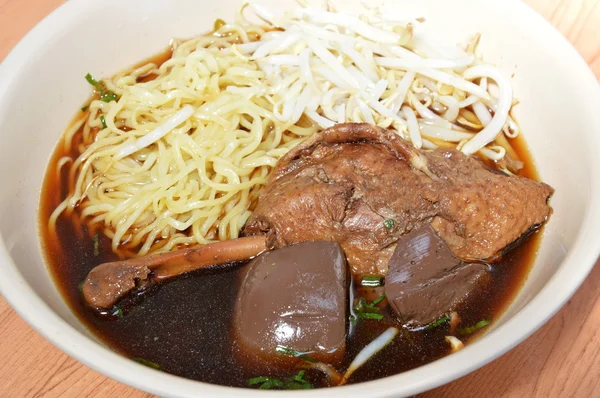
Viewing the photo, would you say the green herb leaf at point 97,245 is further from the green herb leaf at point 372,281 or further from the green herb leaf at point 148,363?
the green herb leaf at point 372,281

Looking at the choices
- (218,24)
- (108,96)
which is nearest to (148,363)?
(108,96)

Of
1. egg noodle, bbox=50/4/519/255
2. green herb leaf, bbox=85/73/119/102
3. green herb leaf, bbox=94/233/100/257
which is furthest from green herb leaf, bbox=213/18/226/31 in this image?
green herb leaf, bbox=94/233/100/257

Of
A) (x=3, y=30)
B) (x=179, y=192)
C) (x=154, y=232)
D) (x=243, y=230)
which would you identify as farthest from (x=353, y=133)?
(x=3, y=30)

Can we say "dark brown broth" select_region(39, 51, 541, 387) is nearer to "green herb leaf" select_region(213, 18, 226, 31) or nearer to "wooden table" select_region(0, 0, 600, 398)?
"wooden table" select_region(0, 0, 600, 398)

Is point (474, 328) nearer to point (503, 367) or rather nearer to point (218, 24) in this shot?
point (503, 367)

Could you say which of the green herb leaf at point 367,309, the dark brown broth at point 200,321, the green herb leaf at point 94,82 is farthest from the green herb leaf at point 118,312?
the green herb leaf at point 94,82

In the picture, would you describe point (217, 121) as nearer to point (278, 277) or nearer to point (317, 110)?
point (317, 110)

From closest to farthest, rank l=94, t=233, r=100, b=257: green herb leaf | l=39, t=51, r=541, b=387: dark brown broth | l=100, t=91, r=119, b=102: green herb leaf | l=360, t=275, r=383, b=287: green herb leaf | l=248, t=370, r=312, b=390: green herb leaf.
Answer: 1. l=248, t=370, r=312, b=390: green herb leaf
2. l=39, t=51, r=541, b=387: dark brown broth
3. l=360, t=275, r=383, b=287: green herb leaf
4. l=94, t=233, r=100, b=257: green herb leaf
5. l=100, t=91, r=119, b=102: green herb leaf
